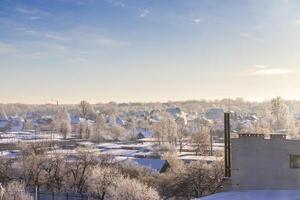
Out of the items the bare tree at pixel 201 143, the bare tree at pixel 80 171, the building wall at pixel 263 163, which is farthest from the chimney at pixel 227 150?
→ the bare tree at pixel 201 143

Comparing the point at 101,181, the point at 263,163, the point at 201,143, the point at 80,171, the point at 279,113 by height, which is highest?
the point at 279,113

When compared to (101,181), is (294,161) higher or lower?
higher

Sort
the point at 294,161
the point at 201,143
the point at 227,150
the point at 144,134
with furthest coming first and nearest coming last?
the point at 144,134 → the point at 201,143 → the point at 227,150 → the point at 294,161

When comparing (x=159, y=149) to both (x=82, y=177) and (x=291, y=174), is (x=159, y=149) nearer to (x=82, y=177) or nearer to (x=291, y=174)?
(x=82, y=177)

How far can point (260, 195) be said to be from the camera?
470 inches

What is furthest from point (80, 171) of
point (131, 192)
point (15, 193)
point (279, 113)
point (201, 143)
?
point (279, 113)

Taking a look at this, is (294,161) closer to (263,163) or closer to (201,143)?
(263,163)

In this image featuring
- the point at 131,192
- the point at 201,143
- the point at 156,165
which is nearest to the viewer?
the point at 131,192

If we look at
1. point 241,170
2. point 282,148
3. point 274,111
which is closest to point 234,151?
point 241,170

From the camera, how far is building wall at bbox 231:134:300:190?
12.9 meters

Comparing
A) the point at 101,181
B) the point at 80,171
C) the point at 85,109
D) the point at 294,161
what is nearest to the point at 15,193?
the point at 101,181

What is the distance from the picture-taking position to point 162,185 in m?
27.6

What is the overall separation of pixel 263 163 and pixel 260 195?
157 centimetres

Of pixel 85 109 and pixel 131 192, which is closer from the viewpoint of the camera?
pixel 131 192
